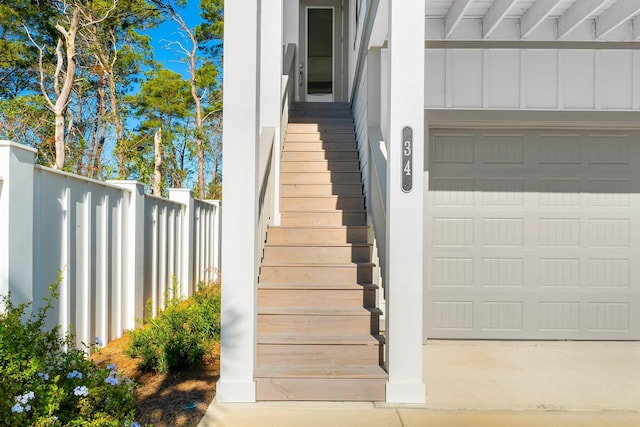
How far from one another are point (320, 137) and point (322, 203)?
136 centimetres

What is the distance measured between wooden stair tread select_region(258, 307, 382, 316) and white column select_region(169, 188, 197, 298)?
9.28 ft

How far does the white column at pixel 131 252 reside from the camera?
4348 millimetres

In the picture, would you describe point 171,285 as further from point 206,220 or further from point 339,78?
point 339,78

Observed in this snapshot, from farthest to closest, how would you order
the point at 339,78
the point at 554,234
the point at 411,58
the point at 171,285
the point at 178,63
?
the point at 178,63 < the point at 339,78 < the point at 171,285 < the point at 554,234 < the point at 411,58

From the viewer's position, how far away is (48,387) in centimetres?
192

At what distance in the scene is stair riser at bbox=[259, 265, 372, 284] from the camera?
13.0 ft

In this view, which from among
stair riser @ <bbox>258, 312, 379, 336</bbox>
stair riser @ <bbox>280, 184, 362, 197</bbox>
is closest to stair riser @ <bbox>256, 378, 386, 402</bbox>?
stair riser @ <bbox>258, 312, 379, 336</bbox>

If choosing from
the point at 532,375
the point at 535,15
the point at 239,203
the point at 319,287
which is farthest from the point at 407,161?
the point at 535,15

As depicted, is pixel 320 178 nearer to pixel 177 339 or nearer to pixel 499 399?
pixel 177 339

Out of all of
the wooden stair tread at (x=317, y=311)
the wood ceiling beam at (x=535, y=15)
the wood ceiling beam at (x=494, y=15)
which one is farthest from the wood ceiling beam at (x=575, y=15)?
the wooden stair tread at (x=317, y=311)

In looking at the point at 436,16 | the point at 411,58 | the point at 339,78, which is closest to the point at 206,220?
the point at 339,78

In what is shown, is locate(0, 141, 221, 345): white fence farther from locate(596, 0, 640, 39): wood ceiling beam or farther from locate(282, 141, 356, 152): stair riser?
locate(596, 0, 640, 39): wood ceiling beam

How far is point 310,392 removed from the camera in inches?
118

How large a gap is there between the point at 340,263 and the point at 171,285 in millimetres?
2590
